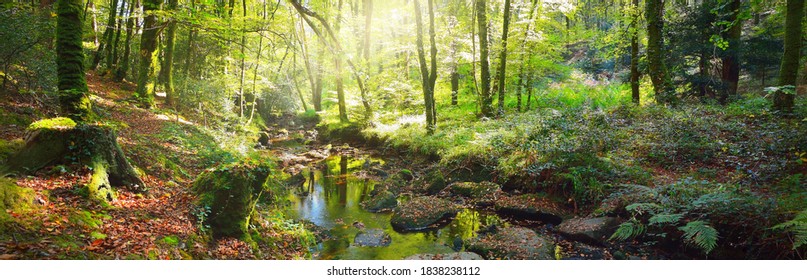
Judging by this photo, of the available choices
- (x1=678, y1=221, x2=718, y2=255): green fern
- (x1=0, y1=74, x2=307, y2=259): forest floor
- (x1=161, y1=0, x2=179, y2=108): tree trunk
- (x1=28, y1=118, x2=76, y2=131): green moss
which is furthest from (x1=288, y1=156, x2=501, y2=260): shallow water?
(x1=161, y1=0, x2=179, y2=108): tree trunk

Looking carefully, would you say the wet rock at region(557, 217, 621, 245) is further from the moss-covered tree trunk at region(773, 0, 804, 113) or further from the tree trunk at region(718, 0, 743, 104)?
the tree trunk at region(718, 0, 743, 104)

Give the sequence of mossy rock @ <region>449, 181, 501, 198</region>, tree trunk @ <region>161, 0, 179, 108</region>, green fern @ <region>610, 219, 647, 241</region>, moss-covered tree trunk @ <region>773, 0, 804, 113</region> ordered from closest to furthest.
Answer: green fern @ <region>610, 219, 647, 241</region>
moss-covered tree trunk @ <region>773, 0, 804, 113</region>
mossy rock @ <region>449, 181, 501, 198</region>
tree trunk @ <region>161, 0, 179, 108</region>

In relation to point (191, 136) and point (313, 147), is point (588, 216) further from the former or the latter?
point (313, 147)

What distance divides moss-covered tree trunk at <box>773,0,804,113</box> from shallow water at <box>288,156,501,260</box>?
6317 mm

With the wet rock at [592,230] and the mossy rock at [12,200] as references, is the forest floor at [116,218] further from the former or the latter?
the wet rock at [592,230]

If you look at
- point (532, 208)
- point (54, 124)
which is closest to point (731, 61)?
point (532, 208)

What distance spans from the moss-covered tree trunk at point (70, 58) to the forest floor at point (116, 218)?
0.94 metres

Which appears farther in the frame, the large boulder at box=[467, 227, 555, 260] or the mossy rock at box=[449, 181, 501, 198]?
the mossy rock at box=[449, 181, 501, 198]

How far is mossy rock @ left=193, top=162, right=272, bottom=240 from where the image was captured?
4.93 metres

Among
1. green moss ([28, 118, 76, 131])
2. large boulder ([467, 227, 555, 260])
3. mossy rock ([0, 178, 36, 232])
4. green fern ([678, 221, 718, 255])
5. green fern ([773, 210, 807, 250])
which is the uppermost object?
green moss ([28, 118, 76, 131])

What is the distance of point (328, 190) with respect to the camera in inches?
414
